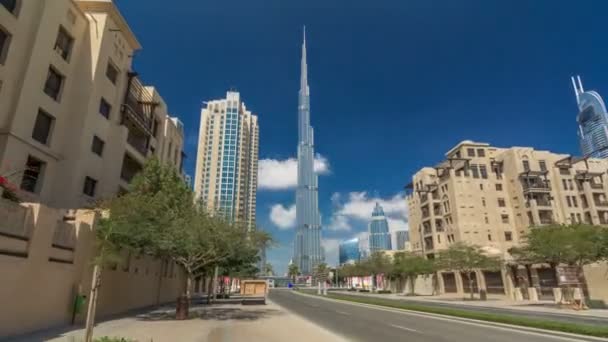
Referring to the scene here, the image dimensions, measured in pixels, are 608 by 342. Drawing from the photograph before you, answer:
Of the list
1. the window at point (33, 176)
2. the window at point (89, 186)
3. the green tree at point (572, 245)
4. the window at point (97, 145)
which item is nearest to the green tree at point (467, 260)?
the green tree at point (572, 245)

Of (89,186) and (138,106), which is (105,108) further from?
(138,106)

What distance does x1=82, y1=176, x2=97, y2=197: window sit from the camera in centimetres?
2632

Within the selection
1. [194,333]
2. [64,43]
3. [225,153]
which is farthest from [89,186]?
[225,153]

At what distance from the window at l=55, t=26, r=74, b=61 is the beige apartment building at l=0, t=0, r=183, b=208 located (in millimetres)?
71

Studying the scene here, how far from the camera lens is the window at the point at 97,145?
2738cm

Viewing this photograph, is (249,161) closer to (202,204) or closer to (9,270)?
(202,204)

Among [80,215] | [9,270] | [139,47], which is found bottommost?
[9,270]

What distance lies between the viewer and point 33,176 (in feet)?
75.0

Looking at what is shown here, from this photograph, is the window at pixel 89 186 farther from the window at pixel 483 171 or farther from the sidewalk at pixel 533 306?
the window at pixel 483 171

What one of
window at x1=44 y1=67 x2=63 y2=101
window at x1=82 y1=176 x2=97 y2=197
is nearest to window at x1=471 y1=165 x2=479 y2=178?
window at x1=82 y1=176 x2=97 y2=197

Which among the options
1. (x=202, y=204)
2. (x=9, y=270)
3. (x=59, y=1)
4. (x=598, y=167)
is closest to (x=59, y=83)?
(x=59, y=1)

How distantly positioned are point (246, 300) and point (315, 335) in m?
26.3

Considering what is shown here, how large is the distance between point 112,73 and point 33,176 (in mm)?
11357

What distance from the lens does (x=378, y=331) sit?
16828 mm
